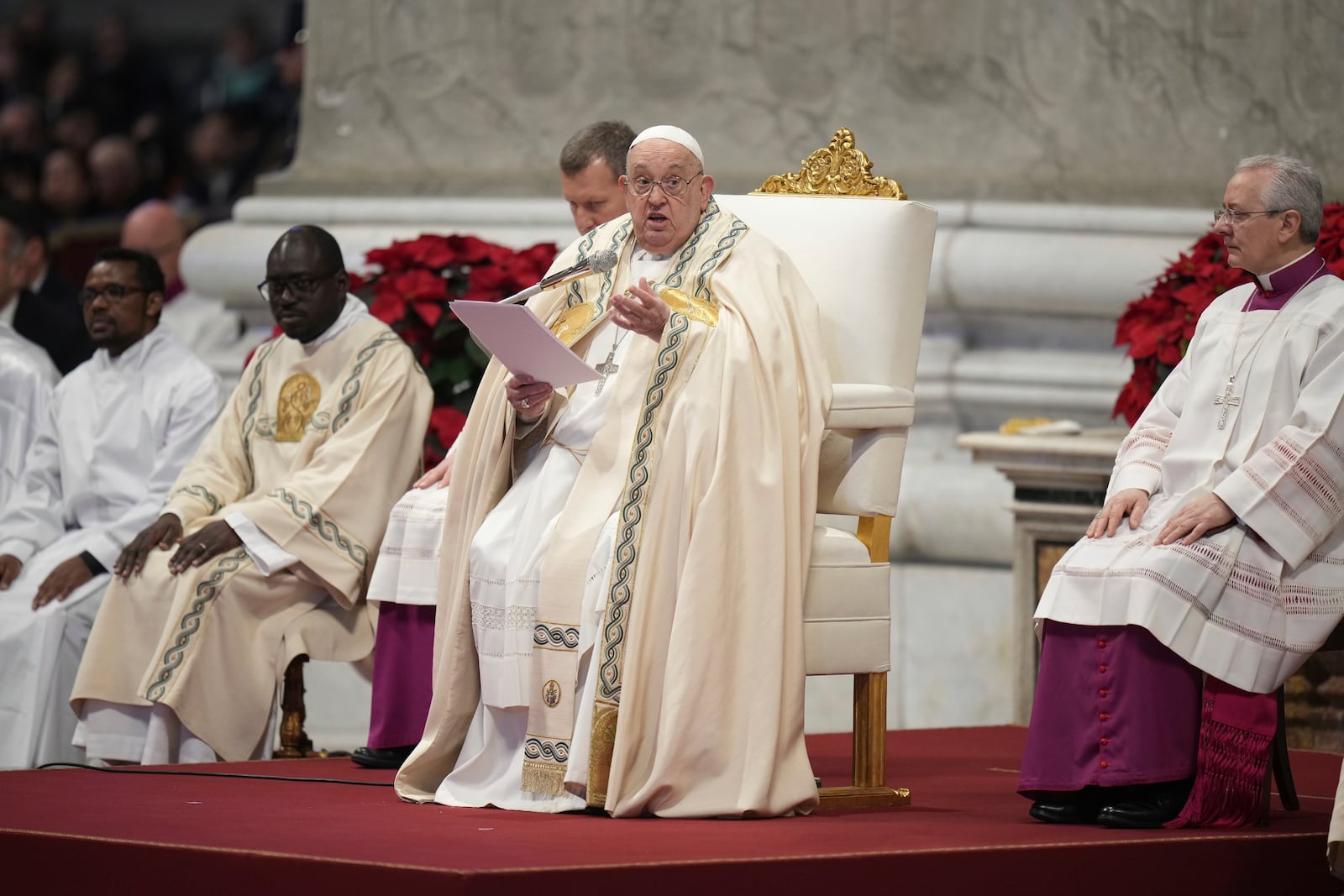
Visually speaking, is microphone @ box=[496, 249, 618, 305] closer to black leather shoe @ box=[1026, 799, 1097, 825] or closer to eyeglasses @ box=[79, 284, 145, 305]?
black leather shoe @ box=[1026, 799, 1097, 825]

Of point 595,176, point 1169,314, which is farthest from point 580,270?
point 1169,314

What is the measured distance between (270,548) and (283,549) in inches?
1.4

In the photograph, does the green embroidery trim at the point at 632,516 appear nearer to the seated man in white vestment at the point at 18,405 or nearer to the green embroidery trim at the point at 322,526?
the green embroidery trim at the point at 322,526

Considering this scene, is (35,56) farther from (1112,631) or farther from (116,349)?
(1112,631)

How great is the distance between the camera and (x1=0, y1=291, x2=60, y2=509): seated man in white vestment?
7.19 metres

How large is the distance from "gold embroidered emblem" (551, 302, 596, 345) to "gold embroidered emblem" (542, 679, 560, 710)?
0.87 meters

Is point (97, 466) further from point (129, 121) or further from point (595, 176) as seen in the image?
point (129, 121)

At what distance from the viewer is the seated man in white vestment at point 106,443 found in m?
6.74

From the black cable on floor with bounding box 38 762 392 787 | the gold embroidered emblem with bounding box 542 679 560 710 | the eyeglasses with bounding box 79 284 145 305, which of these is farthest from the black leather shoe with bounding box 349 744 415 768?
the eyeglasses with bounding box 79 284 145 305

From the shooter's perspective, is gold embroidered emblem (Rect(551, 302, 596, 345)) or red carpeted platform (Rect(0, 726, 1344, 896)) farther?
gold embroidered emblem (Rect(551, 302, 596, 345))

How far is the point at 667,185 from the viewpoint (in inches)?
202

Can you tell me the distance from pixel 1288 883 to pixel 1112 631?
0.61 metres

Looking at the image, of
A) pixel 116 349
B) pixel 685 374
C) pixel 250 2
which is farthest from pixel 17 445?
pixel 250 2

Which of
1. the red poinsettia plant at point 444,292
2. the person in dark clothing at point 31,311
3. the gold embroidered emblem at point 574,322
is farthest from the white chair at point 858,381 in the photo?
the person in dark clothing at point 31,311
